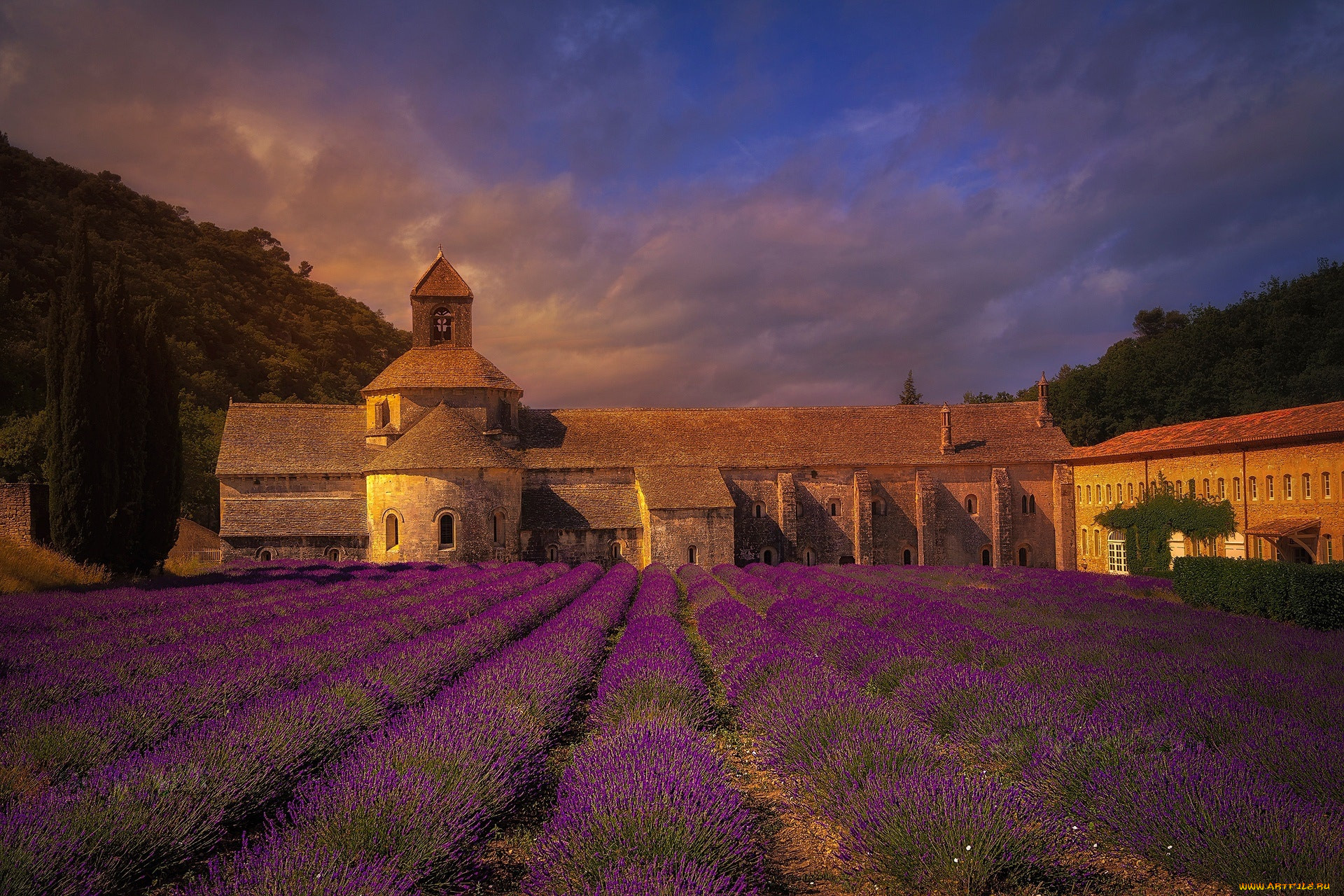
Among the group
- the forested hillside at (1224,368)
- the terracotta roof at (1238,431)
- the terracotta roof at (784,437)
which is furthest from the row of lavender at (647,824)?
the forested hillside at (1224,368)

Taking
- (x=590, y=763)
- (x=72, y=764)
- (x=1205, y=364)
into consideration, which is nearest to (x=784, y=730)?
(x=590, y=763)

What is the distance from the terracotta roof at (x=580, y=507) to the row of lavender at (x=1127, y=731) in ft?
66.8

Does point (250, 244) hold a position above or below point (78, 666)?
above

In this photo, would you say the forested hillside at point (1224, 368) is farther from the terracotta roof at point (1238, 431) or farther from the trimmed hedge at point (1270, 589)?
the trimmed hedge at point (1270, 589)

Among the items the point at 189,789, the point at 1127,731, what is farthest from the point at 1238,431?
the point at 189,789

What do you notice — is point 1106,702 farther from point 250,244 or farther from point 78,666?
point 250,244

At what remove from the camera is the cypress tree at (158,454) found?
20469 millimetres

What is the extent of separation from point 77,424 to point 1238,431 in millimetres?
32556

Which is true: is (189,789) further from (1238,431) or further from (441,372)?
(441,372)

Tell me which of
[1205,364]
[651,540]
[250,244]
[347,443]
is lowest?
[651,540]

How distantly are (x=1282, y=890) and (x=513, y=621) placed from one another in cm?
1103

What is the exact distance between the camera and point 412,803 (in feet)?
14.1

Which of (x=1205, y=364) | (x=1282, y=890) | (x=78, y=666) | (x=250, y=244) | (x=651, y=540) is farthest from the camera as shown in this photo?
(x=250, y=244)

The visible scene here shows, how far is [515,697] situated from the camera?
23.2 feet
